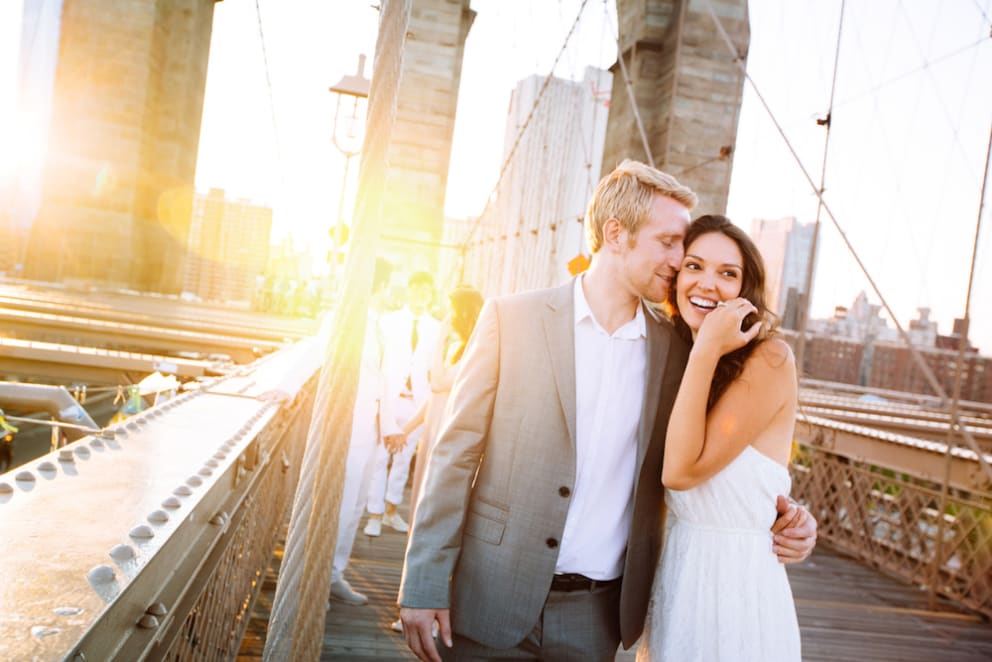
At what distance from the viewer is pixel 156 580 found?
95cm

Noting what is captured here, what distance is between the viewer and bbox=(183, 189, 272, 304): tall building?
23234mm

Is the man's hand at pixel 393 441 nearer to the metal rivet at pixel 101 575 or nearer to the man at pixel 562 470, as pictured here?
the man at pixel 562 470

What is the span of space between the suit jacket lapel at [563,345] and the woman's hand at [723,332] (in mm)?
223

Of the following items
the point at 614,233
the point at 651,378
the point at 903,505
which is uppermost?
the point at 614,233

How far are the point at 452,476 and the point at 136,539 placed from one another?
1.83ft

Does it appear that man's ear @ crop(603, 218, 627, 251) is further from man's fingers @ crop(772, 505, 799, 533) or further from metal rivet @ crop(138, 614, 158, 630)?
metal rivet @ crop(138, 614, 158, 630)

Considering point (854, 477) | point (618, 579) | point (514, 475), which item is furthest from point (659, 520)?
point (854, 477)

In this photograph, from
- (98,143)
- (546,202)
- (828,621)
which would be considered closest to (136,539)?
(828,621)

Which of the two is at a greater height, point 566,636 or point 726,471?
point 726,471

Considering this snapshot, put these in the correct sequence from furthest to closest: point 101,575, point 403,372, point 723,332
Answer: point 403,372
point 723,332
point 101,575

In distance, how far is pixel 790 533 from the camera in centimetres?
141

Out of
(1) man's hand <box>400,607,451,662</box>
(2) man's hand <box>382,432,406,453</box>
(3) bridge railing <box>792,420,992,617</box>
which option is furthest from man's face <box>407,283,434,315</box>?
(3) bridge railing <box>792,420,992,617</box>

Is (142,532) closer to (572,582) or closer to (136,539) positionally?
(136,539)

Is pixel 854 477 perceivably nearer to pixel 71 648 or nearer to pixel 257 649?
pixel 257 649
